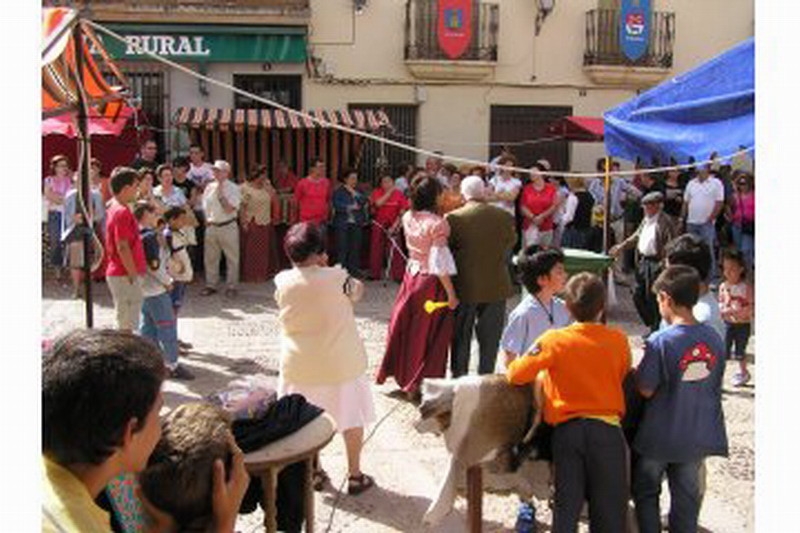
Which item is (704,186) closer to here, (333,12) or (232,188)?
(232,188)

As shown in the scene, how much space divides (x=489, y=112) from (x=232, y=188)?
8.65m

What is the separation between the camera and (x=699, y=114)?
5.54 metres

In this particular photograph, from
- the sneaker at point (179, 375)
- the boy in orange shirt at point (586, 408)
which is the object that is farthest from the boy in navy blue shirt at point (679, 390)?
the sneaker at point (179, 375)

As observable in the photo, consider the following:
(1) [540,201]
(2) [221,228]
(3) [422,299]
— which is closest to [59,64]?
(3) [422,299]

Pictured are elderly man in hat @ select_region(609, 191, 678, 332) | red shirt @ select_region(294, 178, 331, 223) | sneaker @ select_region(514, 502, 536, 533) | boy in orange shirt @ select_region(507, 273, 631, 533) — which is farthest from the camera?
red shirt @ select_region(294, 178, 331, 223)

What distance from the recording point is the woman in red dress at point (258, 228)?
11.3m

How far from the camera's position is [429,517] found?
372 cm

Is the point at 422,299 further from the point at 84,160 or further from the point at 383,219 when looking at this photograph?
the point at 383,219

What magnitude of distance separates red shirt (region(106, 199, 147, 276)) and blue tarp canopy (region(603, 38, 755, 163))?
3.70 metres

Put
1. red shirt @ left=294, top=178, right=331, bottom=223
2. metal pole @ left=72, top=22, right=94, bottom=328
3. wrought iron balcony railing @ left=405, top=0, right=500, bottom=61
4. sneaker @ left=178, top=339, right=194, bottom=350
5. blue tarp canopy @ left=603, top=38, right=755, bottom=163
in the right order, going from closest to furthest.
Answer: metal pole @ left=72, top=22, right=94, bottom=328 < blue tarp canopy @ left=603, top=38, right=755, bottom=163 < sneaker @ left=178, top=339, right=194, bottom=350 < red shirt @ left=294, top=178, right=331, bottom=223 < wrought iron balcony railing @ left=405, top=0, right=500, bottom=61

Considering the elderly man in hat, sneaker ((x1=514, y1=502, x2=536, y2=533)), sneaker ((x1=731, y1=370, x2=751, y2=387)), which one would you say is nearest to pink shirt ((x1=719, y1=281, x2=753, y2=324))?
sneaker ((x1=731, y1=370, x2=751, y2=387))

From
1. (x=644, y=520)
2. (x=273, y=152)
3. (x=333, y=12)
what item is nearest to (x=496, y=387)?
(x=644, y=520)

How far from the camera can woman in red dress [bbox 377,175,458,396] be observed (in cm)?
586

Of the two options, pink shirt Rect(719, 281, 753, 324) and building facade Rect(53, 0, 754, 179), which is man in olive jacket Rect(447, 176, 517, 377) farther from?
building facade Rect(53, 0, 754, 179)
